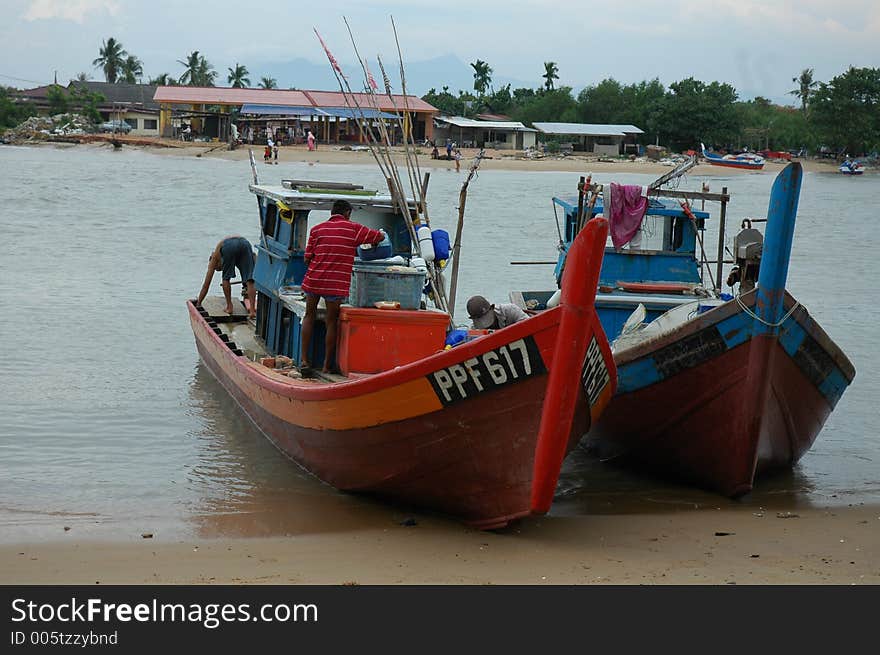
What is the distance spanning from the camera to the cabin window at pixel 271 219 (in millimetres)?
11312

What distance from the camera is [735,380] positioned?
8805 mm

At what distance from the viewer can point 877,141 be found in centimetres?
7631

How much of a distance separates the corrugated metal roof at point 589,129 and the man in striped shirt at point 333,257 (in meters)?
67.4

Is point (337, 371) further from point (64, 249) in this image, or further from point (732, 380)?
point (64, 249)

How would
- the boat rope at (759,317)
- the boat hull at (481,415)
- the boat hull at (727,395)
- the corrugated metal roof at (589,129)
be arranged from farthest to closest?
the corrugated metal roof at (589,129), the boat hull at (727,395), the boat rope at (759,317), the boat hull at (481,415)

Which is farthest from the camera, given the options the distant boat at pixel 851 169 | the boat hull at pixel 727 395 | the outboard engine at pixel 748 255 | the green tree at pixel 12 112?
the green tree at pixel 12 112

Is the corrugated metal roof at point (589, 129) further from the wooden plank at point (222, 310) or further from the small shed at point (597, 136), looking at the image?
the wooden plank at point (222, 310)

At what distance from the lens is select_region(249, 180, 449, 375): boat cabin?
898cm

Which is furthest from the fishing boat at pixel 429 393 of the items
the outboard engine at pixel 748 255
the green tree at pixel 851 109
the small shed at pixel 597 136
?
the green tree at pixel 851 109

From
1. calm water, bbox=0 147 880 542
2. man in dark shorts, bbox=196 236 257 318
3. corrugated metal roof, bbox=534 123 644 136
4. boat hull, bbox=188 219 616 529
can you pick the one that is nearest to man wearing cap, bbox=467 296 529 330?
boat hull, bbox=188 219 616 529

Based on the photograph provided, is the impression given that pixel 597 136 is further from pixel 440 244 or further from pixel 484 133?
pixel 440 244

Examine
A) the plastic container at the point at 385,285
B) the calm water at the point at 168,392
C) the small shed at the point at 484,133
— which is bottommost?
the calm water at the point at 168,392

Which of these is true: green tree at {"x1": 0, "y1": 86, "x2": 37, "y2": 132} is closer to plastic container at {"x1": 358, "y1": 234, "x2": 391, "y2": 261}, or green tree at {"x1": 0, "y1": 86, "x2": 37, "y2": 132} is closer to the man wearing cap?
plastic container at {"x1": 358, "y1": 234, "x2": 391, "y2": 261}

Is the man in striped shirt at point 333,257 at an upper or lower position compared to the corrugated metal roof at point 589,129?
lower
